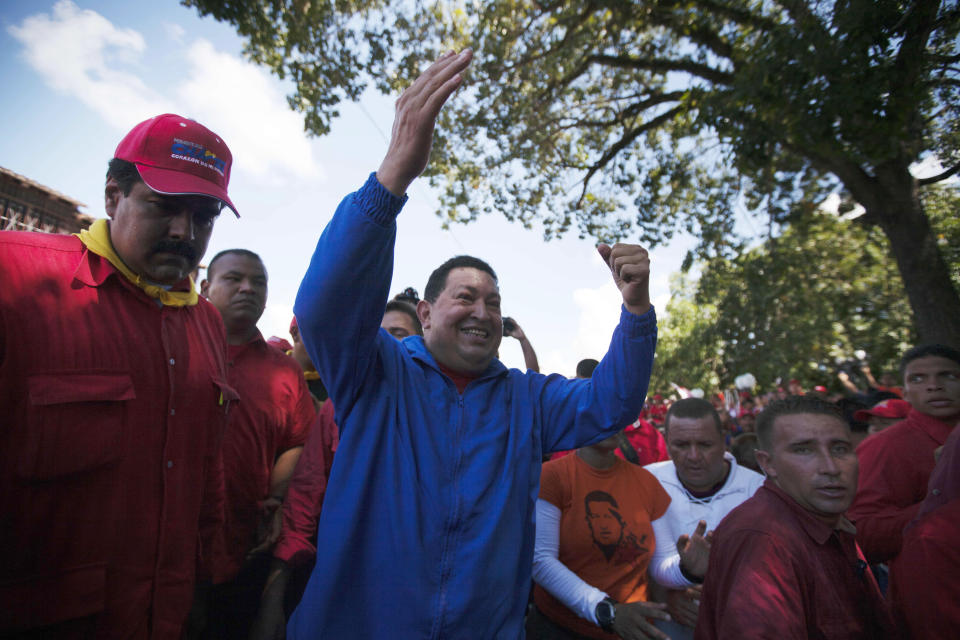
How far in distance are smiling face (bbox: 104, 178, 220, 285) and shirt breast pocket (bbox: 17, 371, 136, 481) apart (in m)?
0.38

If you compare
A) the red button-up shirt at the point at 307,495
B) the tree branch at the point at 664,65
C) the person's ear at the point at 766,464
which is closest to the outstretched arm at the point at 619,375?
the person's ear at the point at 766,464

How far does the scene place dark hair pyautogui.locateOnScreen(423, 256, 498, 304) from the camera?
2133mm

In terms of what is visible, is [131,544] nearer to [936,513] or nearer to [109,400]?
[109,400]

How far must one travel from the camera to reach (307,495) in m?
2.41

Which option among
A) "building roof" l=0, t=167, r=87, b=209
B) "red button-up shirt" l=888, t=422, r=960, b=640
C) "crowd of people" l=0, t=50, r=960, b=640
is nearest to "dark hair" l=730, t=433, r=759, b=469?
"crowd of people" l=0, t=50, r=960, b=640

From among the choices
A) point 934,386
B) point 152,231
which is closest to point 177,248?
point 152,231

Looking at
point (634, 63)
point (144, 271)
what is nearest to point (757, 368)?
point (634, 63)

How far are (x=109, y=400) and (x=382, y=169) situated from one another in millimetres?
1008

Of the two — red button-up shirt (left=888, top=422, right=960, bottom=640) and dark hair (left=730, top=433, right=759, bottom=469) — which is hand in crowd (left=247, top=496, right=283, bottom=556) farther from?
dark hair (left=730, top=433, right=759, bottom=469)

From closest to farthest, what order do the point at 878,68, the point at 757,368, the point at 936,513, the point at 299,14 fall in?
Answer: the point at 936,513, the point at 878,68, the point at 299,14, the point at 757,368

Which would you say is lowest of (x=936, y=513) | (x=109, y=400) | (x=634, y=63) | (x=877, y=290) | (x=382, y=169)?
(x=936, y=513)

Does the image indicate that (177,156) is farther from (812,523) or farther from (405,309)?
(812,523)

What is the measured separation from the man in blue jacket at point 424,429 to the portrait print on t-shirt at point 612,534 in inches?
47.7

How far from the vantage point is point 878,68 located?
4.35 meters
